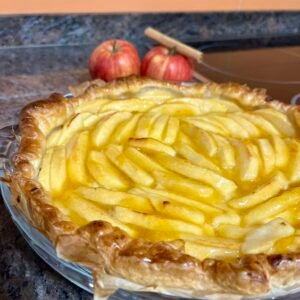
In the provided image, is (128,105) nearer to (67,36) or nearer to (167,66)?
(167,66)

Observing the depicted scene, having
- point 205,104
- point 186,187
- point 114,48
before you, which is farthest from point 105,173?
point 114,48

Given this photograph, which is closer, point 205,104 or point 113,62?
point 205,104

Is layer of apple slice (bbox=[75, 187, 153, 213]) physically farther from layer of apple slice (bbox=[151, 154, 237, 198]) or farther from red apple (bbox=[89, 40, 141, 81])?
red apple (bbox=[89, 40, 141, 81])

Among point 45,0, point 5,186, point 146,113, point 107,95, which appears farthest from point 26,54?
point 5,186

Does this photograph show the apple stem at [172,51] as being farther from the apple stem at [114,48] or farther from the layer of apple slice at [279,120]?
the layer of apple slice at [279,120]

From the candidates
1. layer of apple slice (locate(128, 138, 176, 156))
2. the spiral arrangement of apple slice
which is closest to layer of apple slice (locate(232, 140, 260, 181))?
the spiral arrangement of apple slice

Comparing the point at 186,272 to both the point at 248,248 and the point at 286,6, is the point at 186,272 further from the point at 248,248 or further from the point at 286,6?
the point at 286,6
